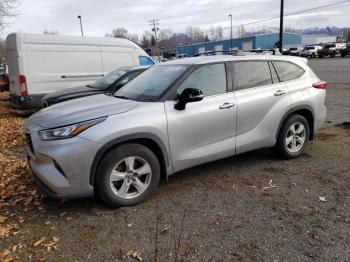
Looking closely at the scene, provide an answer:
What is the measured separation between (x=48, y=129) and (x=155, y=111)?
47.2 inches

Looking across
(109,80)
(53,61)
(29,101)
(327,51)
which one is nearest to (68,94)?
(109,80)

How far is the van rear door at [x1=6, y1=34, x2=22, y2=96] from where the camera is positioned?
33.9ft

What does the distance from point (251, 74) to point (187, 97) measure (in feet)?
4.47

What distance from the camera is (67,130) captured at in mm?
3729

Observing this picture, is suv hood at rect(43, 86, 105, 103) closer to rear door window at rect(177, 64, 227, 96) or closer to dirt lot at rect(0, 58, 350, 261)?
dirt lot at rect(0, 58, 350, 261)

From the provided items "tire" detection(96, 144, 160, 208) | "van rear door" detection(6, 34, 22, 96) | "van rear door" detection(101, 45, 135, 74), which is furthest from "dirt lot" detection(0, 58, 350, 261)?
"van rear door" detection(101, 45, 135, 74)

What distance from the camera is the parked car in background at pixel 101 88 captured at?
8352 millimetres

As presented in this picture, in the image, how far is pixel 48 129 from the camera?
3824mm

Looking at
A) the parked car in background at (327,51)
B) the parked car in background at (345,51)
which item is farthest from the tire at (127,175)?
the parked car in background at (327,51)

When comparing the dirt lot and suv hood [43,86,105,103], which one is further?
suv hood [43,86,105,103]

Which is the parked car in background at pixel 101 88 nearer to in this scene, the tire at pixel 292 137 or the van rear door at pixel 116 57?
the van rear door at pixel 116 57

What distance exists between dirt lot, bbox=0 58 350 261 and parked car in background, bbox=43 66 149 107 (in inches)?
129

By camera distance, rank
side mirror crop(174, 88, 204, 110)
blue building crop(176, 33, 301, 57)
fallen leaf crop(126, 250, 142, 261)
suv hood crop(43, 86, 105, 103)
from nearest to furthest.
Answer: fallen leaf crop(126, 250, 142, 261), side mirror crop(174, 88, 204, 110), suv hood crop(43, 86, 105, 103), blue building crop(176, 33, 301, 57)

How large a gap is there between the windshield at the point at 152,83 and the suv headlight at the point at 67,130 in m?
0.86
